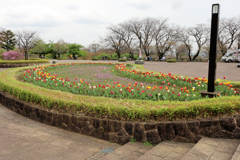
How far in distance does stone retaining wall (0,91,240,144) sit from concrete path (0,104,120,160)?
0.15 metres

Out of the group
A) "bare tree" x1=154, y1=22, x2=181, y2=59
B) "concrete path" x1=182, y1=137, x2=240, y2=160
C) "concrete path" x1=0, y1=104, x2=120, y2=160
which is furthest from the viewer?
"bare tree" x1=154, y1=22, x2=181, y2=59

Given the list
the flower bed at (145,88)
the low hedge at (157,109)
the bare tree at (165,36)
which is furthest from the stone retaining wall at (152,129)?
the bare tree at (165,36)

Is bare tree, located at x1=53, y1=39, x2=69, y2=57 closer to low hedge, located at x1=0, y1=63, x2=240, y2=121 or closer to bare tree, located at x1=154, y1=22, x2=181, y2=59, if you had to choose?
bare tree, located at x1=154, y1=22, x2=181, y2=59

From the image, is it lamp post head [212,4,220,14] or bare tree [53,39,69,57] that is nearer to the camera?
lamp post head [212,4,220,14]

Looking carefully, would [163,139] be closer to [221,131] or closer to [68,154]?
[221,131]

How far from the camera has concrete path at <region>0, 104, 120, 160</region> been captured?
2686 mm

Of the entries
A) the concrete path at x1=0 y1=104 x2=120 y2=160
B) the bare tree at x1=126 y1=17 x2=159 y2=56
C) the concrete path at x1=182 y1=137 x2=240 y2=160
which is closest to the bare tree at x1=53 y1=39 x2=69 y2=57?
the bare tree at x1=126 y1=17 x2=159 y2=56

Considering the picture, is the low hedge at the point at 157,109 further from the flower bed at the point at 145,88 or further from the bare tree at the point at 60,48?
the bare tree at the point at 60,48

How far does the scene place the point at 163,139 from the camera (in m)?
3.04

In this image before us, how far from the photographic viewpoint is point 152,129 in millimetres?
3061

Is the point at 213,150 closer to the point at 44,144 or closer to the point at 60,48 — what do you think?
the point at 44,144

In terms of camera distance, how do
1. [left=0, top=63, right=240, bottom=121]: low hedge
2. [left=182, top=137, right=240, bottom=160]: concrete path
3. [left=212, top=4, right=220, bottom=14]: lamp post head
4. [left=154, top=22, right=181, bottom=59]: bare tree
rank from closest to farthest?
[left=182, top=137, right=240, bottom=160]: concrete path
[left=0, top=63, right=240, bottom=121]: low hedge
[left=212, top=4, right=220, bottom=14]: lamp post head
[left=154, top=22, right=181, bottom=59]: bare tree

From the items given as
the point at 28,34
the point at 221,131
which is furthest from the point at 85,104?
the point at 28,34

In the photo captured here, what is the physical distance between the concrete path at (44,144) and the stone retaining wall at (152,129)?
0.15 meters
